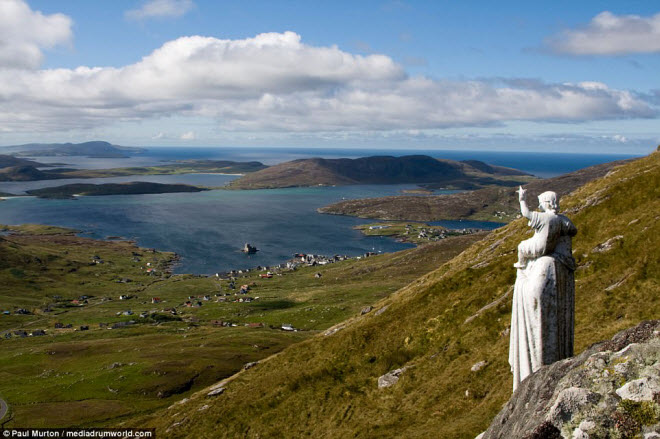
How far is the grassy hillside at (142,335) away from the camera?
79125mm

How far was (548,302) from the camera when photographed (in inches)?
604

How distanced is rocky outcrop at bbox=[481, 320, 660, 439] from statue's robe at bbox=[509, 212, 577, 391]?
1855mm

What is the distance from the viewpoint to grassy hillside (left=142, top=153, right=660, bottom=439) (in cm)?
2955

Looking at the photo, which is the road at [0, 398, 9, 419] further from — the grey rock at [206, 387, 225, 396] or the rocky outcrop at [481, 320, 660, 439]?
the rocky outcrop at [481, 320, 660, 439]

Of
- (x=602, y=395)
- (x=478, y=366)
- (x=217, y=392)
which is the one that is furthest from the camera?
(x=217, y=392)

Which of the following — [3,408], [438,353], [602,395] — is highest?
[602,395]

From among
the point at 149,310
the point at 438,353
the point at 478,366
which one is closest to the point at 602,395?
the point at 478,366

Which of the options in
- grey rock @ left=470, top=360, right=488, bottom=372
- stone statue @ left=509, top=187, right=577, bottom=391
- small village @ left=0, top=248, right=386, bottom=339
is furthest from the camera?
small village @ left=0, top=248, right=386, bottom=339

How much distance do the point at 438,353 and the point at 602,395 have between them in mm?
27338

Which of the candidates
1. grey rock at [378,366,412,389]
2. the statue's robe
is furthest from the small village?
the statue's robe

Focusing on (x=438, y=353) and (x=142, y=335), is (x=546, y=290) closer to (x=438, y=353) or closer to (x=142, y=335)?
(x=438, y=353)

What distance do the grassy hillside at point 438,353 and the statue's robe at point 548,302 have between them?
9918mm

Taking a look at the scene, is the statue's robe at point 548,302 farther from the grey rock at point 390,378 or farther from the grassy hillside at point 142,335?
the grassy hillside at point 142,335

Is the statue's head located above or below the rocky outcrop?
above
